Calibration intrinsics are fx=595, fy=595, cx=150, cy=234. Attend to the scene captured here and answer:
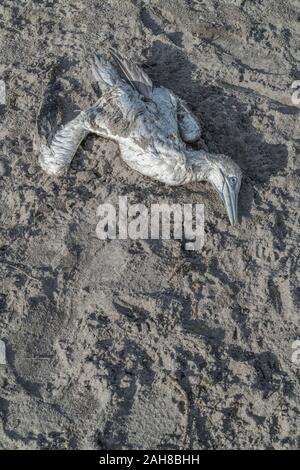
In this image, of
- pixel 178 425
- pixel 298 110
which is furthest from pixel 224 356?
pixel 298 110

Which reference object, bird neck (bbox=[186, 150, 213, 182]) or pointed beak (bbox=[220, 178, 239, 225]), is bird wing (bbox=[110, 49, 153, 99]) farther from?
pointed beak (bbox=[220, 178, 239, 225])

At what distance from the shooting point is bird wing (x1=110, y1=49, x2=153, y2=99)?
411cm

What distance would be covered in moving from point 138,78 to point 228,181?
3.19 ft

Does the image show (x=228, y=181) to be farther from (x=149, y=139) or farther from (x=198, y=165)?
(x=149, y=139)

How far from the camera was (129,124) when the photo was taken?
3.92 m

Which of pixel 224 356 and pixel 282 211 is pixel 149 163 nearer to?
pixel 282 211

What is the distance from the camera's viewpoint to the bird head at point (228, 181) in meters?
3.86

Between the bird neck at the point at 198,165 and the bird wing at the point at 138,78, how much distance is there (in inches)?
21.9

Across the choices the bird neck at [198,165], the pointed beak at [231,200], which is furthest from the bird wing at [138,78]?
the pointed beak at [231,200]

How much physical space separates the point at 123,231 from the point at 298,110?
1.58 metres

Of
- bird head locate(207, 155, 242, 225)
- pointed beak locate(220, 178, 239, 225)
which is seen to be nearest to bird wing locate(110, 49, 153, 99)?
bird head locate(207, 155, 242, 225)

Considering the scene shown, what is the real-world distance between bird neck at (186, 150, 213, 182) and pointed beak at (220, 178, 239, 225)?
16cm

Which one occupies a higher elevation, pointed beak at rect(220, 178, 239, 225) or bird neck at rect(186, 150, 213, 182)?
bird neck at rect(186, 150, 213, 182)
